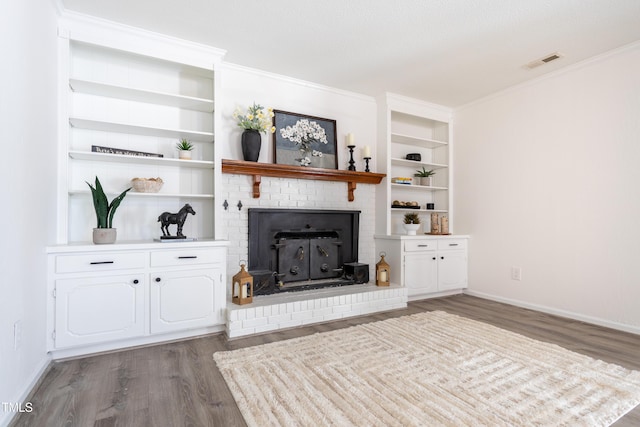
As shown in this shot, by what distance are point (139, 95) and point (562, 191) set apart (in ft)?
A: 13.1

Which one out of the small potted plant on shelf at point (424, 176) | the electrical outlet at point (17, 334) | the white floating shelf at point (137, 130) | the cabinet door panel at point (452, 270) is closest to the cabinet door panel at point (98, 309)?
the electrical outlet at point (17, 334)

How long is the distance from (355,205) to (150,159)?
7.24ft

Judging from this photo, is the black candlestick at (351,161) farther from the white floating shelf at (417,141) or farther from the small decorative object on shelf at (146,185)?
the small decorative object on shelf at (146,185)

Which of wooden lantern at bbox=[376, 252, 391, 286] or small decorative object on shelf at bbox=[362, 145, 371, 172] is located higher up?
small decorative object on shelf at bbox=[362, 145, 371, 172]

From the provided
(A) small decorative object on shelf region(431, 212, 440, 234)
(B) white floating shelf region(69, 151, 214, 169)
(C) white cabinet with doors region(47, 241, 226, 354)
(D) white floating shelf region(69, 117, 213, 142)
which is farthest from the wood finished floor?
(D) white floating shelf region(69, 117, 213, 142)

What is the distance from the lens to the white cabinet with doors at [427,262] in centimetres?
365

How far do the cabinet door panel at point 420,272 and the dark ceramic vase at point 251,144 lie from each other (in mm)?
1974

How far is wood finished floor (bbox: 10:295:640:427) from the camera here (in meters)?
1.52

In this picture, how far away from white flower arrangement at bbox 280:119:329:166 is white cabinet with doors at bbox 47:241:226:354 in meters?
1.39

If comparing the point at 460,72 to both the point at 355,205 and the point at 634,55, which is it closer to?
the point at 634,55

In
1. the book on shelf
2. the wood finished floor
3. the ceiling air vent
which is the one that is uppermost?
the ceiling air vent

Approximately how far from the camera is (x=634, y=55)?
2748mm

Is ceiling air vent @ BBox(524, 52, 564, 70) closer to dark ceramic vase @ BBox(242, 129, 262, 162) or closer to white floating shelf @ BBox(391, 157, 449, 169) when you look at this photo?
white floating shelf @ BBox(391, 157, 449, 169)

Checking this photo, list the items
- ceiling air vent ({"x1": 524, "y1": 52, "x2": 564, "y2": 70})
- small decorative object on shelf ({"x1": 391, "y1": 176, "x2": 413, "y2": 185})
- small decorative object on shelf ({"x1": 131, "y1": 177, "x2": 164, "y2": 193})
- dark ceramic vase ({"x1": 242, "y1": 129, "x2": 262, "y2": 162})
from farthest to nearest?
small decorative object on shelf ({"x1": 391, "y1": 176, "x2": 413, "y2": 185}) → dark ceramic vase ({"x1": 242, "y1": 129, "x2": 262, "y2": 162}) → ceiling air vent ({"x1": 524, "y1": 52, "x2": 564, "y2": 70}) → small decorative object on shelf ({"x1": 131, "y1": 177, "x2": 164, "y2": 193})
